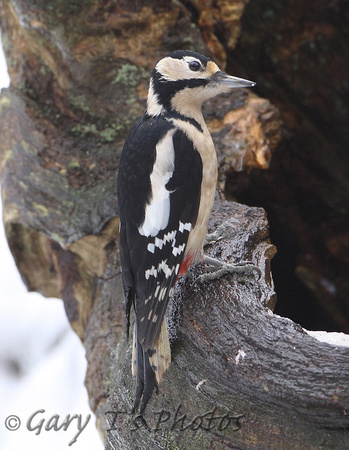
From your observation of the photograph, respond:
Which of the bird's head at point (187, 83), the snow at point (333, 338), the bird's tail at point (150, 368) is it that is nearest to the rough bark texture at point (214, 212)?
the bird's tail at point (150, 368)

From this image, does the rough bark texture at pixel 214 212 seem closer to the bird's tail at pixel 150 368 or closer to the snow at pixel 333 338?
the bird's tail at pixel 150 368

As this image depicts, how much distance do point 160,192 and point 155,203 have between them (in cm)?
4

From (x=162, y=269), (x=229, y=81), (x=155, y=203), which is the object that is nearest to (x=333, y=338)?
(x=162, y=269)

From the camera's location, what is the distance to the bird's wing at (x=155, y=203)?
6.56 ft

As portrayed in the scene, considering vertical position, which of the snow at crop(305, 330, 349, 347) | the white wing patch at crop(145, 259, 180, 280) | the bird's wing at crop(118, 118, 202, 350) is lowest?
the snow at crop(305, 330, 349, 347)

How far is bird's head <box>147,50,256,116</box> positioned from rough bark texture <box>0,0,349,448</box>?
0.42 meters

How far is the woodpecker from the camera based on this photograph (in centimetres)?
196

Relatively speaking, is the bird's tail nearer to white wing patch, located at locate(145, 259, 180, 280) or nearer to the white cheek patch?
white wing patch, located at locate(145, 259, 180, 280)

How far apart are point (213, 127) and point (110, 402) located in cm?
134

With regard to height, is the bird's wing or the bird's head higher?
the bird's head

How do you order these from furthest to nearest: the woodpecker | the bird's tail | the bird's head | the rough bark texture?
the bird's head < the woodpecker < the bird's tail < the rough bark texture

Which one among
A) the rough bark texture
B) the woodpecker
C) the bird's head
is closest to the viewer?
the rough bark texture

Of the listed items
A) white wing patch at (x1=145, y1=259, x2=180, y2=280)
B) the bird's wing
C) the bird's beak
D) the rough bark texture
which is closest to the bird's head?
the bird's beak

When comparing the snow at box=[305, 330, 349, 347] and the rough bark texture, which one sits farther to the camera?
the snow at box=[305, 330, 349, 347]
